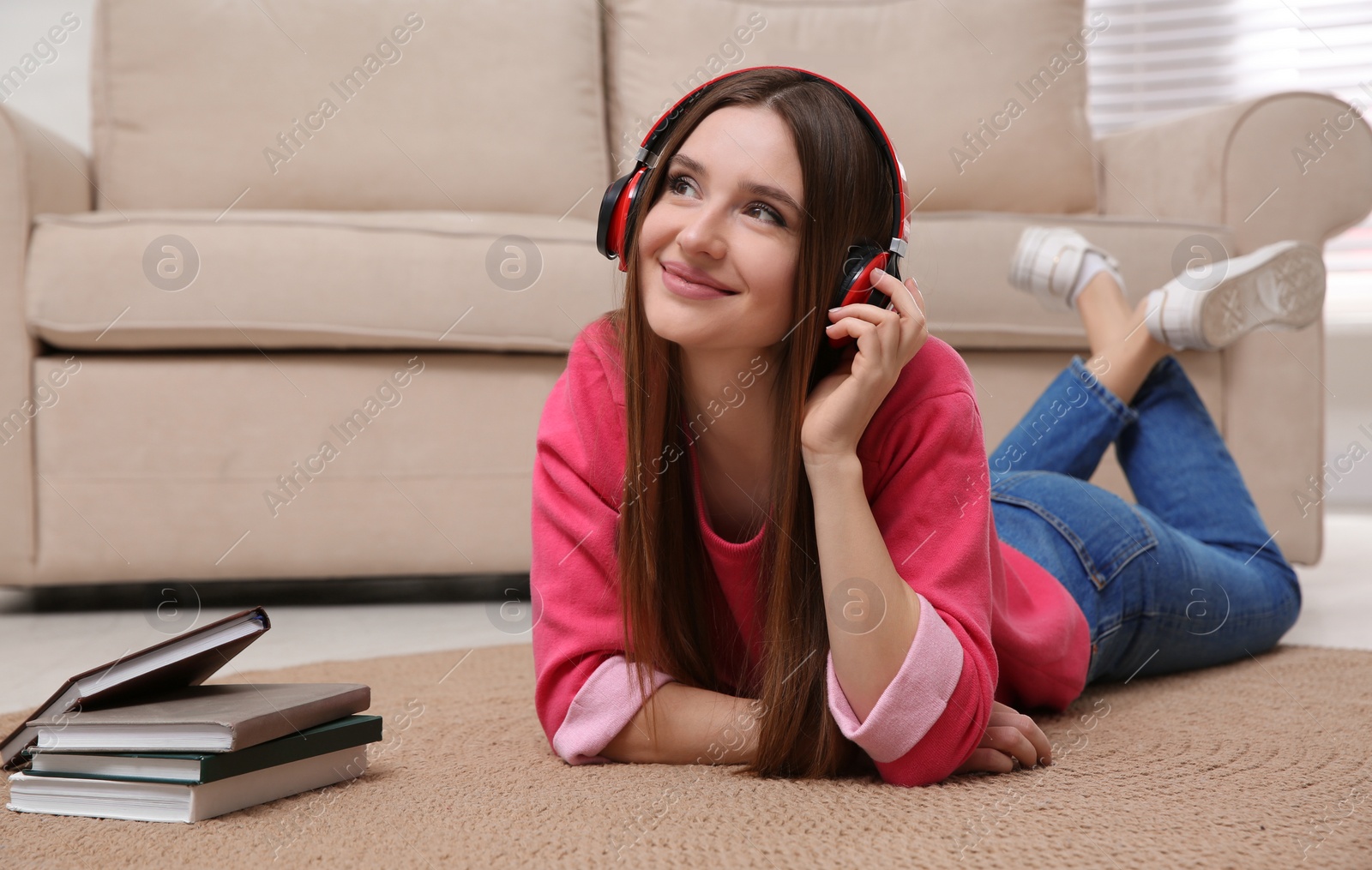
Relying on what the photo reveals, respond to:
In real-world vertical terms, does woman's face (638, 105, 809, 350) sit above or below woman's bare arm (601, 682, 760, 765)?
above

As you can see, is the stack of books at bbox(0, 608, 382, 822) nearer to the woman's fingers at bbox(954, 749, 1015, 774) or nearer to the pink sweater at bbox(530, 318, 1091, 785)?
the pink sweater at bbox(530, 318, 1091, 785)

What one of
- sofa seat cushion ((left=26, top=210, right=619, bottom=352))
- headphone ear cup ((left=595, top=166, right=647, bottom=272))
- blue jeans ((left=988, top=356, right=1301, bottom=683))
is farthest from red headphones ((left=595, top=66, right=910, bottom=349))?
sofa seat cushion ((left=26, top=210, right=619, bottom=352))

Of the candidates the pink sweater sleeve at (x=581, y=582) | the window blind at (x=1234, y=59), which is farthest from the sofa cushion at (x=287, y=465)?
the window blind at (x=1234, y=59)

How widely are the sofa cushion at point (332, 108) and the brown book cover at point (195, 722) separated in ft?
4.84

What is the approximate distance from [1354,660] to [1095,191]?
128 centimetres

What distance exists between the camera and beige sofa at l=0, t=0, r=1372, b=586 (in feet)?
5.23

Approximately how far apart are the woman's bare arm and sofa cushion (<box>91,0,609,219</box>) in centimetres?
147

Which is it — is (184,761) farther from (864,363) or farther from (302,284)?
(302,284)

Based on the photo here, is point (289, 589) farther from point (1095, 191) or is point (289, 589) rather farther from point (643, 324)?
point (1095, 191)

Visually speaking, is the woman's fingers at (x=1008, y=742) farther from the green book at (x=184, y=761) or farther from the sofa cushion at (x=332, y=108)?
the sofa cushion at (x=332, y=108)

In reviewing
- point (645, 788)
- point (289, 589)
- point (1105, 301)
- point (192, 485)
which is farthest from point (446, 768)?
point (289, 589)

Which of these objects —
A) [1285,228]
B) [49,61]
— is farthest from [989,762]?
[49,61]

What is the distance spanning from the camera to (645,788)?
780mm

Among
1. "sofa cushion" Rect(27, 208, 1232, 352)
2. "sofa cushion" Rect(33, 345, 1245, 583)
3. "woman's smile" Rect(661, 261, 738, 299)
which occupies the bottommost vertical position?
"sofa cushion" Rect(33, 345, 1245, 583)
